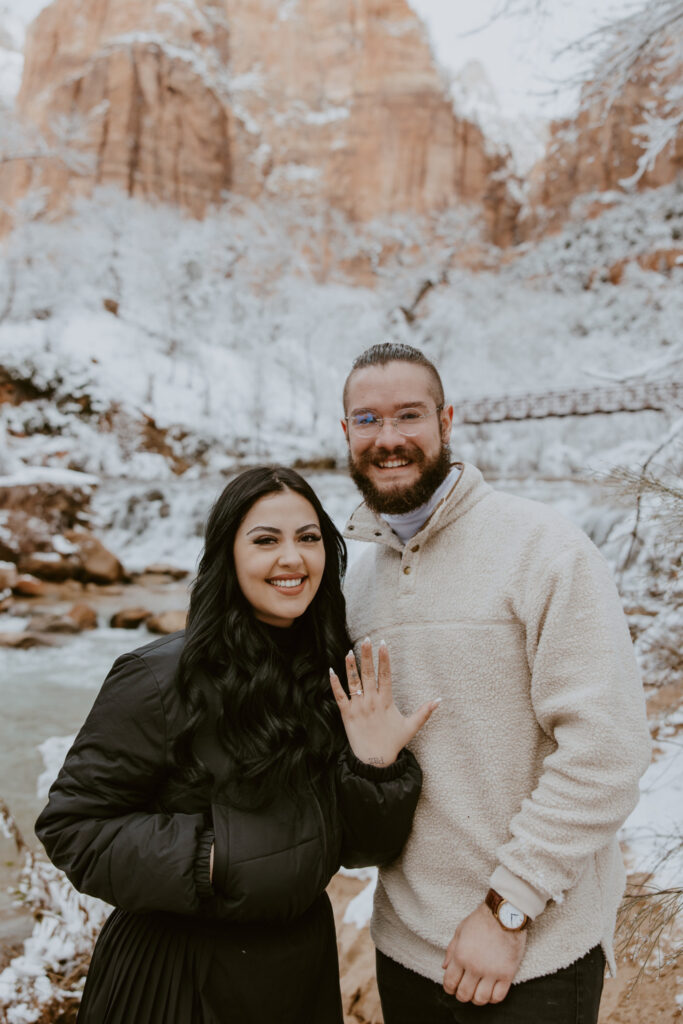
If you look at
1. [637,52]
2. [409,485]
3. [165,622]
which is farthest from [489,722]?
[165,622]

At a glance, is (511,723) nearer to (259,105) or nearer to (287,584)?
(287,584)

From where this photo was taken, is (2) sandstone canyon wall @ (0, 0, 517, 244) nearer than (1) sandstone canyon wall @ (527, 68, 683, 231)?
No

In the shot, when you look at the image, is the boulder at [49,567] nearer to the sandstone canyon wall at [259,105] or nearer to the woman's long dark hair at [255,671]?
the woman's long dark hair at [255,671]

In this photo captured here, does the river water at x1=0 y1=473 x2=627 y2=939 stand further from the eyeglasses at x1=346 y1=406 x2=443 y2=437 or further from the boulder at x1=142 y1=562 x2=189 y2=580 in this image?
the eyeglasses at x1=346 y1=406 x2=443 y2=437

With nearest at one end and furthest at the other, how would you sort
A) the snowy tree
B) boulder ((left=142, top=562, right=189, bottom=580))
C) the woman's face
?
the woman's face < the snowy tree < boulder ((left=142, top=562, right=189, bottom=580))

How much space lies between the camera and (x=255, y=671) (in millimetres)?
1535

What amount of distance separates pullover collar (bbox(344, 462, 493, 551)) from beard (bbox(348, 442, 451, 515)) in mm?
56

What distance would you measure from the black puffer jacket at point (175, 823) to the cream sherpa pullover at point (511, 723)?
15cm

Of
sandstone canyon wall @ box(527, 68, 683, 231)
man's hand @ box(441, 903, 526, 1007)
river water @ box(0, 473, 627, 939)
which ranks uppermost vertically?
sandstone canyon wall @ box(527, 68, 683, 231)

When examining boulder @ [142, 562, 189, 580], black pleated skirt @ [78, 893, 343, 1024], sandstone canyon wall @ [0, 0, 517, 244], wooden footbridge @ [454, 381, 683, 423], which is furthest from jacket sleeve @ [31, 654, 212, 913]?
sandstone canyon wall @ [0, 0, 517, 244]

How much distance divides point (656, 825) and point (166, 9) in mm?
62395

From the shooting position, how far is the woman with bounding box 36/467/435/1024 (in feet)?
4.48

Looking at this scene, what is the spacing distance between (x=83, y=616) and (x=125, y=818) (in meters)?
10.2

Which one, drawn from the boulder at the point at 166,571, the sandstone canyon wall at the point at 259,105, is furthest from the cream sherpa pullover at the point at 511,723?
the sandstone canyon wall at the point at 259,105
